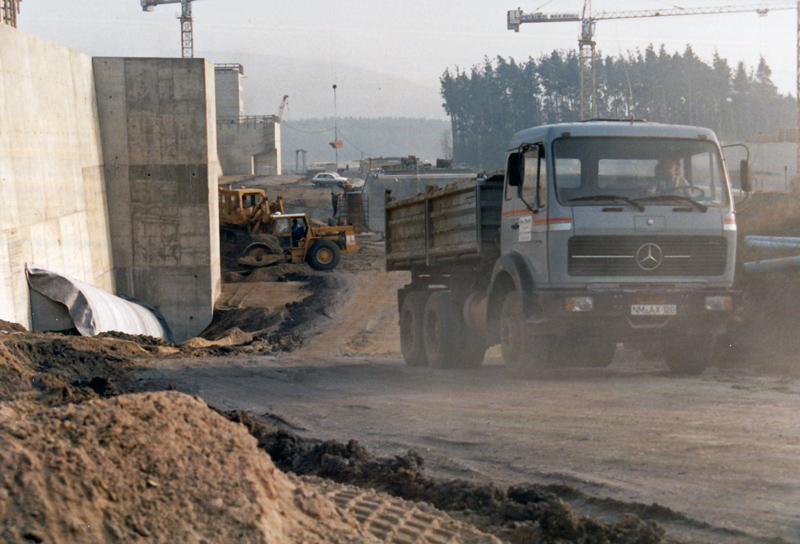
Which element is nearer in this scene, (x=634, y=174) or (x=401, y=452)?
(x=401, y=452)

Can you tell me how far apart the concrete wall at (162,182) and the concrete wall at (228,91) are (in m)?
69.9

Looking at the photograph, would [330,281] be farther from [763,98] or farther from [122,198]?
[763,98]

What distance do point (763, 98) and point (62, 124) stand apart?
11205 cm

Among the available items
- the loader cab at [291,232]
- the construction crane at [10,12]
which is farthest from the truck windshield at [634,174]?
the construction crane at [10,12]

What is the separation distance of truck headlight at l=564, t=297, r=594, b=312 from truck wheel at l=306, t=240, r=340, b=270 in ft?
71.5

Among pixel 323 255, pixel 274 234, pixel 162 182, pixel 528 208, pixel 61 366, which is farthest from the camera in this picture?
pixel 274 234

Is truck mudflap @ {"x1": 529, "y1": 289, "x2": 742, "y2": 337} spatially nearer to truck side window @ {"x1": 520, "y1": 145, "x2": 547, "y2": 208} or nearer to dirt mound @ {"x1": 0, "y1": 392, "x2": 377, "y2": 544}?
truck side window @ {"x1": 520, "y1": 145, "x2": 547, "y2": 208}

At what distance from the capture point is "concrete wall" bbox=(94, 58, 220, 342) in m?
23.2

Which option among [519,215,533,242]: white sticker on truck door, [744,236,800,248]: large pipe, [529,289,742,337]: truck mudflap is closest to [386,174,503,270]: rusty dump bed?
[519,215,533,242]: white sticker on truck door

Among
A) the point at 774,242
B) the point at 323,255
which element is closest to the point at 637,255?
the point at 774,242

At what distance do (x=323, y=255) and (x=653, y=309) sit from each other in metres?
22.2

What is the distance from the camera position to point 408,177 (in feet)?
165

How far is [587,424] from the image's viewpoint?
7.16m

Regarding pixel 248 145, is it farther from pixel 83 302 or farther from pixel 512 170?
pixel 512 170
